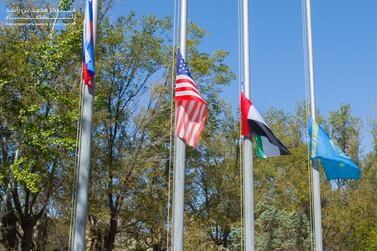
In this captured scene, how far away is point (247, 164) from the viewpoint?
13383mm

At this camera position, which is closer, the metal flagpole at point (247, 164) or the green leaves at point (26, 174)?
the metal flagpole at point (247, 164)

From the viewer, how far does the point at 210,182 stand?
32781 mm

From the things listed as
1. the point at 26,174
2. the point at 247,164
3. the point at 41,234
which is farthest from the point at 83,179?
the point at 41,234

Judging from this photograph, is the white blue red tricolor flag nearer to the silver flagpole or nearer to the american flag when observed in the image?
the american flag

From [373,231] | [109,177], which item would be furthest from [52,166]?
[373,231]

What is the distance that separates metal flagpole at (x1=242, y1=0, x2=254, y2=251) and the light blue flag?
258 centimetres

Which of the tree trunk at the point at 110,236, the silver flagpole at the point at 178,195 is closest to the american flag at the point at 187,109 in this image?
the silver flagpole at the point at 178,195

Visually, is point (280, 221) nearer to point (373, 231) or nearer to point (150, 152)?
point (373, 231)

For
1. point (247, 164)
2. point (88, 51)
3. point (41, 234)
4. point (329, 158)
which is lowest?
point (41, 234)

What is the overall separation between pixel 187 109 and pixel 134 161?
1396 centimetres

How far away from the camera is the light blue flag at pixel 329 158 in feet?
50.5

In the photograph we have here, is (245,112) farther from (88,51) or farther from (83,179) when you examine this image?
(83,179)

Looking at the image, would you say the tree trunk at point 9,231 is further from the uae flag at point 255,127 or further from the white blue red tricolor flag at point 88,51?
the white blue red tricolor flag at point 88,51

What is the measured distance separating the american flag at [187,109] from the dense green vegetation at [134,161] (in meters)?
7.80
